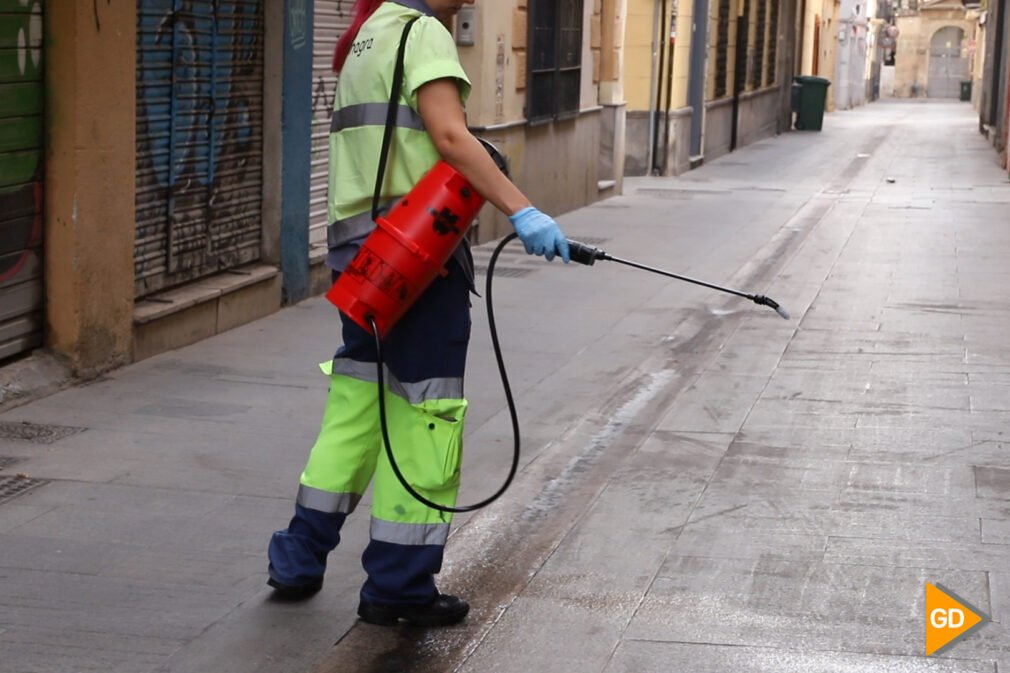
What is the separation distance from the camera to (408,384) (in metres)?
4.72

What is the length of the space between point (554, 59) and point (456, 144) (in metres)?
13.2

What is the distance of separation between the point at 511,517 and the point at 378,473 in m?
1.40

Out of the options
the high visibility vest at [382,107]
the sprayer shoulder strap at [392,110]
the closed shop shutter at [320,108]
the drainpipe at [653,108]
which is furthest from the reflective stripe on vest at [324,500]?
the drainpipe at [653,108]

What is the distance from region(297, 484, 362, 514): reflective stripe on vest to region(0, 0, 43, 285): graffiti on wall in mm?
3349

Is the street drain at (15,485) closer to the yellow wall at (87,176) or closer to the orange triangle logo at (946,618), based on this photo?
the yellow wall at (87,176)

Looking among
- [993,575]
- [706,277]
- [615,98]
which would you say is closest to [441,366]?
[993,575]

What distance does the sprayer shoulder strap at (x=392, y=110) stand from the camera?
15.0 ft

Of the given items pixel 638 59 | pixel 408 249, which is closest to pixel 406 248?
pixel 408 249

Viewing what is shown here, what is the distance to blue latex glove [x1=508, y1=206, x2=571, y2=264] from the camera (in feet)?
15.0

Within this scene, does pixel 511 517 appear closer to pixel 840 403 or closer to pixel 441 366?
pixel 441 366

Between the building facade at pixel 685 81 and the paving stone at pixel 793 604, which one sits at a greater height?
the building facade at pixel 685 81

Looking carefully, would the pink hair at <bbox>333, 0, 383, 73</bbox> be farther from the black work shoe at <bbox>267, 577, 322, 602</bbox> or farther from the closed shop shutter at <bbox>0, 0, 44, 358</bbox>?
the closed shop shutter at <bbox>0, 0, 44, 358</bbox>

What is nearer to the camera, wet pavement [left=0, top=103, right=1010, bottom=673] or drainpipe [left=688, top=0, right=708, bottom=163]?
wet pavement [left=0, top=103, right=1010, bottom=673]

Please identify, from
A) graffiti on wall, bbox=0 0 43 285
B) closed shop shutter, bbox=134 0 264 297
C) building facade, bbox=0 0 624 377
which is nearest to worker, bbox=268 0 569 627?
graffiti on wall, bbox=0 0 43 285
